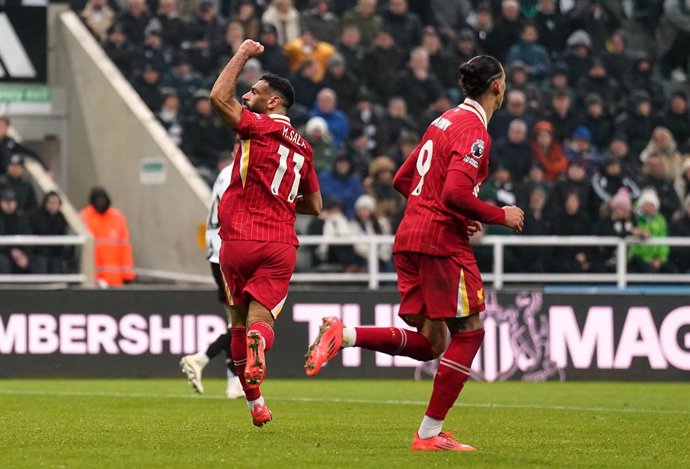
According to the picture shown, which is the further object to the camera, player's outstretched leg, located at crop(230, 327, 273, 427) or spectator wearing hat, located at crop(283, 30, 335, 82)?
spectator wearing hat, located at crop(283, 30, 335, 82)

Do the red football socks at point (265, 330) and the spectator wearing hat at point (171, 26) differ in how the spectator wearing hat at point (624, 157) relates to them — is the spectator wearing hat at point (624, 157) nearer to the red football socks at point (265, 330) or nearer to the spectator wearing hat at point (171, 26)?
the spectator wearing hat at point (171, 26)

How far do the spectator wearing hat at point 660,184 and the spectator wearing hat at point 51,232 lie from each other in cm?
782

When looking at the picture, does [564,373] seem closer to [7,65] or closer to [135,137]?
[135,137]

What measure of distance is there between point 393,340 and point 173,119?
12816mm

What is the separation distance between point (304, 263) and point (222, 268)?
8.94 meters

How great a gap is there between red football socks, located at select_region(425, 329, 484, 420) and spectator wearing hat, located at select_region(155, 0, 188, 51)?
1421cm

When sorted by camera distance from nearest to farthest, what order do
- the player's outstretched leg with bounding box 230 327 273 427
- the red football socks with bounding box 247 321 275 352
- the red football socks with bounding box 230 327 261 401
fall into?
1. the red football socks with bounding box 247 321 275 352
2. the player's outstretched leg with bounding box 230 327 273 427
3. the red football socks with bounding box 230 327 261 401

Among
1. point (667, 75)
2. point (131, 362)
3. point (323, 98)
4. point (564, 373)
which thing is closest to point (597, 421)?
point (564, 373)

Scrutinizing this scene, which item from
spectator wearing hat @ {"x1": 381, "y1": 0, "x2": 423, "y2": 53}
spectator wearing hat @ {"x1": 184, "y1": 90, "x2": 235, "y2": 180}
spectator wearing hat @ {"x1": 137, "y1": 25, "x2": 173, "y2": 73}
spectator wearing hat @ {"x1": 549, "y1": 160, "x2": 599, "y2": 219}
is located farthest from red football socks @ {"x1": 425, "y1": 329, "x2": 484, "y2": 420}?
spectator wearing hat @ {"x1": 381, "y1": 0, "x2": 423, "y2": 53}

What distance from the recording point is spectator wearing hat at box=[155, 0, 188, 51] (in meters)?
22.7

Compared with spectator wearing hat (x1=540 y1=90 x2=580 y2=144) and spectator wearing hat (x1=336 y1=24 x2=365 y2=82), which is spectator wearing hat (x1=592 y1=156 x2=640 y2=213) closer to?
spectator wearing hat (x1=540 y1=90 x2=580 y2=144)

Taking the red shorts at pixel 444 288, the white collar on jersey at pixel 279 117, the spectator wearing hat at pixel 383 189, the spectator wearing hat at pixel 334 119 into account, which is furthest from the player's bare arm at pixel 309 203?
the spectator wearing hat at pixel 334 119

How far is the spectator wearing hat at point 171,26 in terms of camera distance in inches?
895

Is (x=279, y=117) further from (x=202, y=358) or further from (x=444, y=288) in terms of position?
(x=202, y=358)
